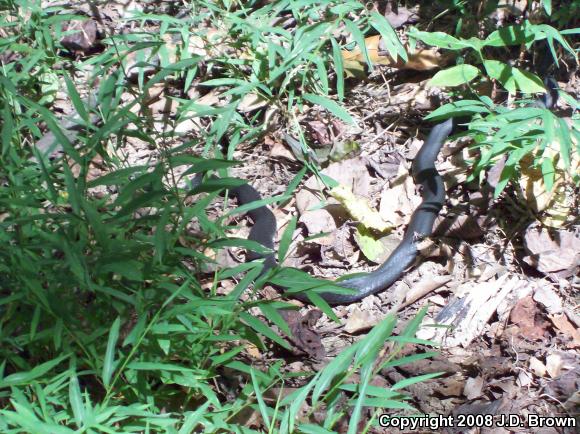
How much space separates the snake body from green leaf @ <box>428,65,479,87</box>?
36 centimetres

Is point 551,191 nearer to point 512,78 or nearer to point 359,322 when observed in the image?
point 512,78

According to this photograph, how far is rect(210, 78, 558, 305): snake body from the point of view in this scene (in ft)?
10.8

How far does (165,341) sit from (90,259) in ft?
1.29

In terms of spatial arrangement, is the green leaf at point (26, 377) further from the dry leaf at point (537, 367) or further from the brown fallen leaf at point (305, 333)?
the dry leaf at point (537, 367)

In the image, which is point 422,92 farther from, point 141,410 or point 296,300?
point 141,410

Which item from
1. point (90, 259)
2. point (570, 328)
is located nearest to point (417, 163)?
point (570, 328)

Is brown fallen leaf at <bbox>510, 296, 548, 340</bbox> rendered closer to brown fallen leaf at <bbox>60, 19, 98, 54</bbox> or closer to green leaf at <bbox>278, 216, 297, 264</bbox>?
green leaf at <bbox>278, 216, 297, 264</bbox>

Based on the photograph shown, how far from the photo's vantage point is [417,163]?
3795 mm

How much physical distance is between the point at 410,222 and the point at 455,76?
2.44ft

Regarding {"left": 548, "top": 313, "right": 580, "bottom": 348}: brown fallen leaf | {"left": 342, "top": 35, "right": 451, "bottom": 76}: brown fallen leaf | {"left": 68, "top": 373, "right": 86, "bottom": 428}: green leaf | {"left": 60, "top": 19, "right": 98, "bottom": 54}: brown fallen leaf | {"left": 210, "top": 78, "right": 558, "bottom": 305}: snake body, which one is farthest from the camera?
{"left": 60, "top": 19, "right": 98, "bottom": 54}: brown fallen leaf

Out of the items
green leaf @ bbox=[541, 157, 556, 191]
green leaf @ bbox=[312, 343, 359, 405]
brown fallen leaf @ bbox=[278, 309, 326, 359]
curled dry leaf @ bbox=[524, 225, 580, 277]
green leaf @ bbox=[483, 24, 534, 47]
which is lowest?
brown fallen leaf @ bbox=[278, 309, 326, 359]

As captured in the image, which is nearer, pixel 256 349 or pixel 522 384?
pixel 522 384

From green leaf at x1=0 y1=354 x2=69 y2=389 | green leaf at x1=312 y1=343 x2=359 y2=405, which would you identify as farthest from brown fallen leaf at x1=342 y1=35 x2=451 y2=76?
green leaf at x1=0 y1=354 x2=69 y2=389

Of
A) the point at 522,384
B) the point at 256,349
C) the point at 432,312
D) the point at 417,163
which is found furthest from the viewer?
the point at 417,163
